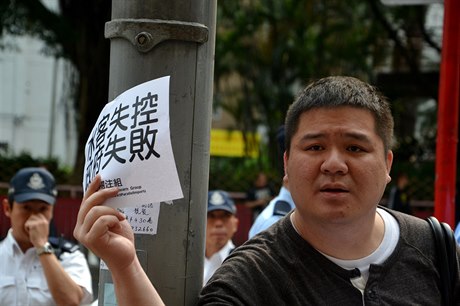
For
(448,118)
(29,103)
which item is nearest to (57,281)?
(448,118)

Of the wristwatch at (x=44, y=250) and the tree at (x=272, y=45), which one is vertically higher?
the tree at (x=272, y=45)

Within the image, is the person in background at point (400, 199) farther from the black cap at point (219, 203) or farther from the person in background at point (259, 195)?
the black cap at point (219, 203)

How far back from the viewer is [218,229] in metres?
6.73

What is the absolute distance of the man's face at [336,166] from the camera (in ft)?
8.29

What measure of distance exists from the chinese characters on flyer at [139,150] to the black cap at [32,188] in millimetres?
3051

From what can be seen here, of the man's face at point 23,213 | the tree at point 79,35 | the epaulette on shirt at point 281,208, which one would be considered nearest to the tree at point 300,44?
the tree at point 79,35

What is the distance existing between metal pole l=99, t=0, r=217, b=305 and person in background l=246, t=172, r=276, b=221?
13.0m

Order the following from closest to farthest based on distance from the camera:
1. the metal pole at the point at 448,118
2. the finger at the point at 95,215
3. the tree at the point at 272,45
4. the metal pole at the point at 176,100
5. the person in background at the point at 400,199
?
the finger at the point at 95,215, the metal pole at the point at 176,100, the metal pole at the point at 448,118, the person in background at the point at 400,199, the tree at the point at 272,45

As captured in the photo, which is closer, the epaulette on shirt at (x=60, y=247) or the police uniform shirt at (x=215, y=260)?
the epaulette on shirt at (x=60, y=247)

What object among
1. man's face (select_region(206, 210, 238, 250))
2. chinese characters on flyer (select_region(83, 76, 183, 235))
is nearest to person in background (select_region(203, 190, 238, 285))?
man's face (select_region(206, 210, 238, 250))

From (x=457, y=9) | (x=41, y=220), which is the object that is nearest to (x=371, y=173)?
(x=457, y=9)

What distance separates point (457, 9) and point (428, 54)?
19639 millimetres

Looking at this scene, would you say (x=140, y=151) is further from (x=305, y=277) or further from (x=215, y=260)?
(x=215, y=260)

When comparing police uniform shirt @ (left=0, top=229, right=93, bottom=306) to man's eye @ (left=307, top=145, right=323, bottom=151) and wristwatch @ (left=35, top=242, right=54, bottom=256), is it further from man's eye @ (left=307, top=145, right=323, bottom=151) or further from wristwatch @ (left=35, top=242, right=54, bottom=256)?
man's eye @ (left=307, top=145, right=323, bottom=151)
